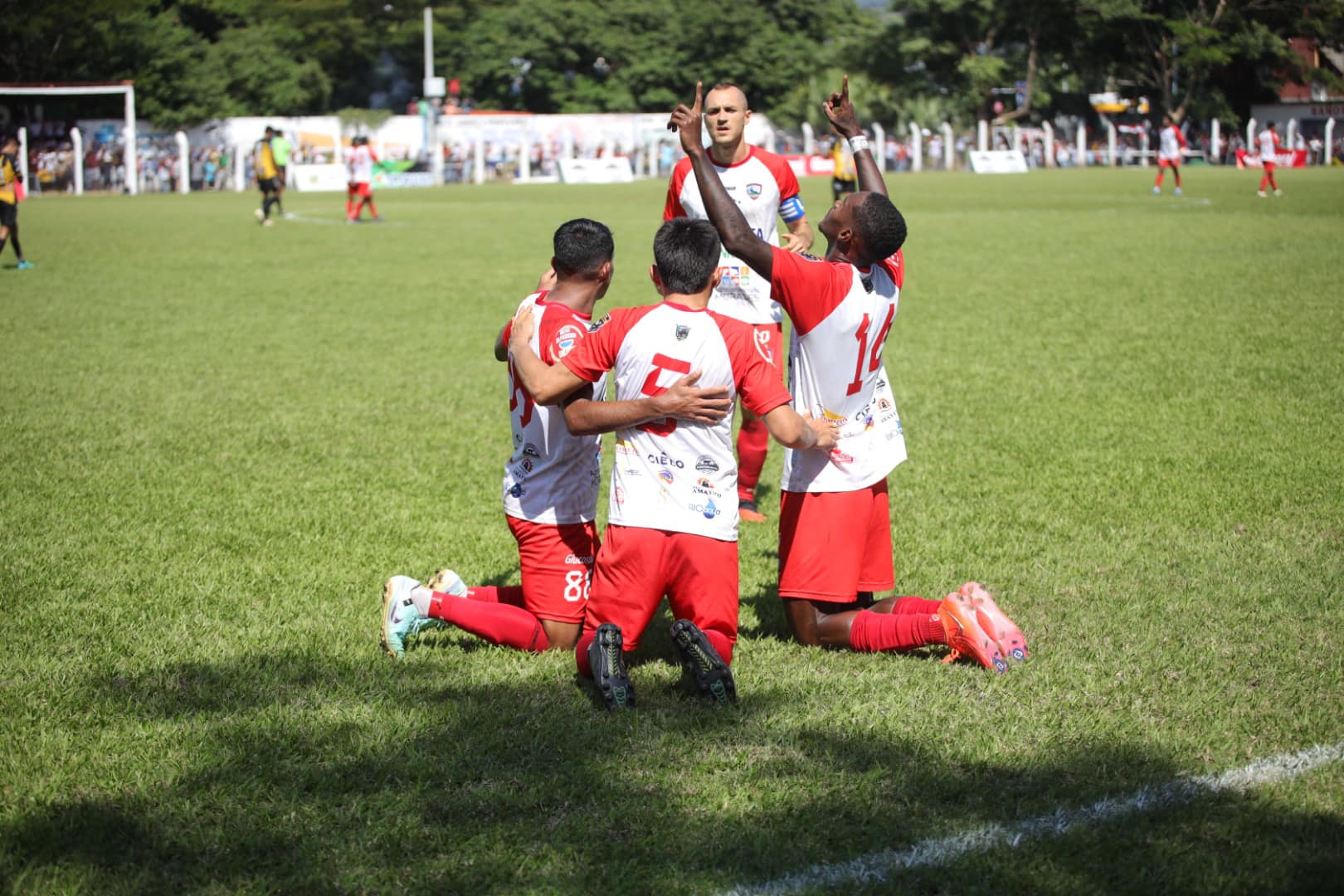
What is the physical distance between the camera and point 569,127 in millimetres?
57812

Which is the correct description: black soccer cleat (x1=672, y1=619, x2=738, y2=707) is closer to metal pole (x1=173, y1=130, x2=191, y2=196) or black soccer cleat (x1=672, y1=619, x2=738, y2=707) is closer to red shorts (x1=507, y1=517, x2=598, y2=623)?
red shorts (x1=507, y1=517, x2=598, y2=623)

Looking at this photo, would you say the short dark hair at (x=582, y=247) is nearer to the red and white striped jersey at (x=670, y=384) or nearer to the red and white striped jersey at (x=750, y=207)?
the red and white striped jersey at (x=670, y=384)

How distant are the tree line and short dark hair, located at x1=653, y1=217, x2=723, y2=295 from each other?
56.4 m

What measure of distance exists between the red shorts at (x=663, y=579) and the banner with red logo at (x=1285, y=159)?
2126 inches

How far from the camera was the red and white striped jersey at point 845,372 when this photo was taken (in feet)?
15.1

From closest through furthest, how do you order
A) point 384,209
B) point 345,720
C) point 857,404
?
point 345,720 < point 857,404 < point 384,209

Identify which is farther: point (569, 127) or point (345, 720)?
point (569, 127)

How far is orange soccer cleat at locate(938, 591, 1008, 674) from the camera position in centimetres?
448

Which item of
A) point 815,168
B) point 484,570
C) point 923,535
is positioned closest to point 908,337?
point 923,535

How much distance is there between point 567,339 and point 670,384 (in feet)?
1.35

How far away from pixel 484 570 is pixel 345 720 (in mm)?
1855

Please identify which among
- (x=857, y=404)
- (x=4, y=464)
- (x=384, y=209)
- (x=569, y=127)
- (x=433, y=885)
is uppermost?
(x=569, y=127)

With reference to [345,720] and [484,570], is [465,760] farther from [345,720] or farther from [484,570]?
[484,570]

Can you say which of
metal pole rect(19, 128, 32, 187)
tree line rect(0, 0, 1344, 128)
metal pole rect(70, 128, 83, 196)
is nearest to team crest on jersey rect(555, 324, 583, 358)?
metal pole rect(19, 128, 32, 187)
